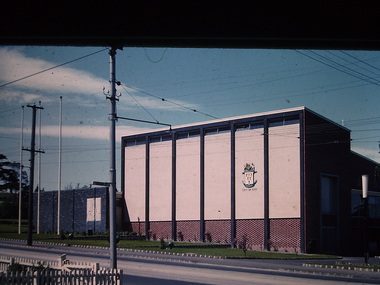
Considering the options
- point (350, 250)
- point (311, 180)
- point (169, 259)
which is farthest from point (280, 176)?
point (169, 259)

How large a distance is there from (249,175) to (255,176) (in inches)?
30.7

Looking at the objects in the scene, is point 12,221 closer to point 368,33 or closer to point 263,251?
point 263,251

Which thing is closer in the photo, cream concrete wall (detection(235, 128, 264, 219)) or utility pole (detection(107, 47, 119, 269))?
utility pole (detection(107, 47, 119, 269))

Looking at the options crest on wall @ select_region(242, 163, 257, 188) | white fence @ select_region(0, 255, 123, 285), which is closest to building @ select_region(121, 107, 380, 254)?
crest on wall @ select_region(242, 163, 257, 188)

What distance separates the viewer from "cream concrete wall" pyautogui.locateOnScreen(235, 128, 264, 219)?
1941 inches

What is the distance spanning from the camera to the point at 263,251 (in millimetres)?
47375

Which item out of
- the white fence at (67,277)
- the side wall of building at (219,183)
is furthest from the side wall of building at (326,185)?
the white fence at (67,277)

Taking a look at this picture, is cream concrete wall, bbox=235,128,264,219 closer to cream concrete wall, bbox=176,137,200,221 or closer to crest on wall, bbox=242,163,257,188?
crest on wall, bbox=242,163,257,188

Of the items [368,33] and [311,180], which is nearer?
[368,33]

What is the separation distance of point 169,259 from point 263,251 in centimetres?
1514

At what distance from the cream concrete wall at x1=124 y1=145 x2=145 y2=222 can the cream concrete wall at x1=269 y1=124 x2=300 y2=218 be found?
19057 millimetres

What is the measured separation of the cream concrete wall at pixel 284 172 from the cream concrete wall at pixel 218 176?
18.2ft

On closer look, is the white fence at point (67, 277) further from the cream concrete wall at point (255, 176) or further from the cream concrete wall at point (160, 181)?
the cream concrete wall at point (160, 181)

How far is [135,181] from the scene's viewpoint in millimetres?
62375
